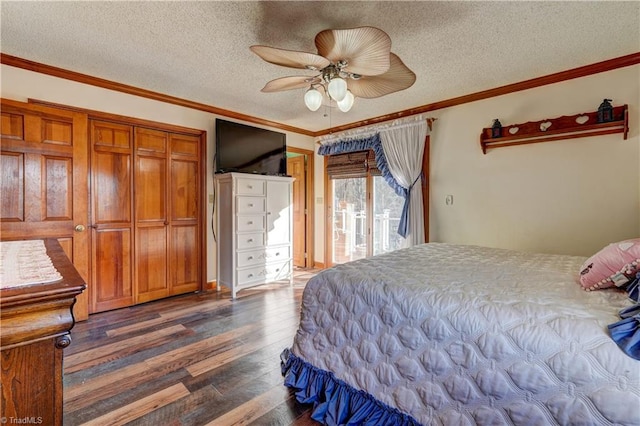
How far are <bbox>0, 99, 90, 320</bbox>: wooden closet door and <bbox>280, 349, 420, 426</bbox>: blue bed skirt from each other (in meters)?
2.42

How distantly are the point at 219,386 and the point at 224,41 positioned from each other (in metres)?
2.48

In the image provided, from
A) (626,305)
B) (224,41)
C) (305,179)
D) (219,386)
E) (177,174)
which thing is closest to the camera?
(626,305)

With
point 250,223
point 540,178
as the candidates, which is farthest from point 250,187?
point 540,178

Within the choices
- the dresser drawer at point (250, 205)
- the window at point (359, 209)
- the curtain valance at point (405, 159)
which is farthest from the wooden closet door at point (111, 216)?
the curtain valance at point (405, 159)

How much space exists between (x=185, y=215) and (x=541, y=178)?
407 centimetres

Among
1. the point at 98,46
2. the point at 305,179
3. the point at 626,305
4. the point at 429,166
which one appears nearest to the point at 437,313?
the point at 626,305

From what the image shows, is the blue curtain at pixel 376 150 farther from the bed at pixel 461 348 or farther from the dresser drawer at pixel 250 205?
the bed at pixel 461 348

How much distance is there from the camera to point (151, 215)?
3471 mm

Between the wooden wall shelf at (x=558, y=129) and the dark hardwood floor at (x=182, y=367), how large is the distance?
289 cm

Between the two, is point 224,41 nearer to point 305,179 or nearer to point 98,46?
point 98,46

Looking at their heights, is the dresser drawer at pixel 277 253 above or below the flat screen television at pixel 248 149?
below

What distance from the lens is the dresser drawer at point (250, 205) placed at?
12.1ft

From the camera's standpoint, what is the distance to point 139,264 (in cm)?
340

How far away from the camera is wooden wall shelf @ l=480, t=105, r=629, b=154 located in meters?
2.59
